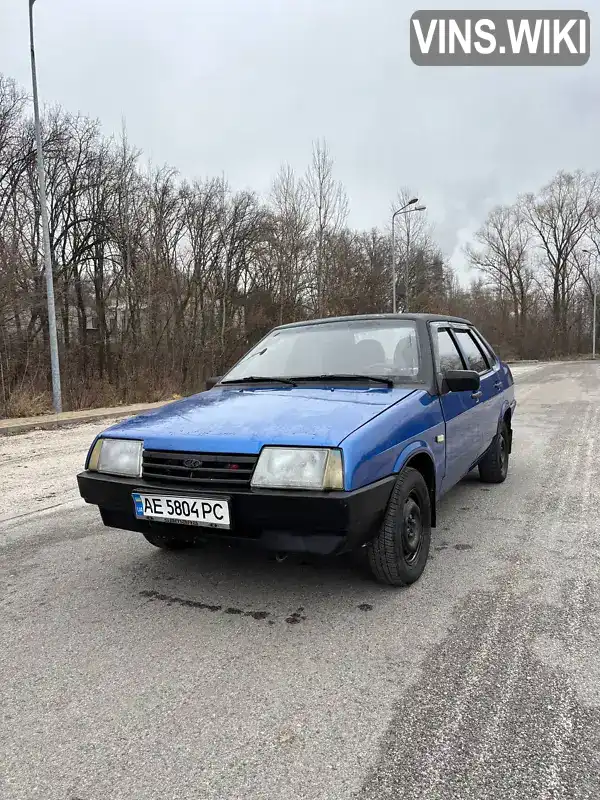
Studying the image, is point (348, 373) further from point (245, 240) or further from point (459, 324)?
point (245, 240)

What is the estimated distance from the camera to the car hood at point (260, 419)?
2.68 m

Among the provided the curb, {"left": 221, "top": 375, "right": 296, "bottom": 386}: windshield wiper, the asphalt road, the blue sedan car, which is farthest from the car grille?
the curb

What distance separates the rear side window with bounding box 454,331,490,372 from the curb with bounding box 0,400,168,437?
7.06m

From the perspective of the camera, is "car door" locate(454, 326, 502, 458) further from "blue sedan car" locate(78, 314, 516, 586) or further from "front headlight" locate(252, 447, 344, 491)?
"front headlight" locate(252, 447, 344, 491)

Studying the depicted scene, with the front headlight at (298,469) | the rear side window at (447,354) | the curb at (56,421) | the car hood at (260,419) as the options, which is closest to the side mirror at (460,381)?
the rear side window at (447,354)

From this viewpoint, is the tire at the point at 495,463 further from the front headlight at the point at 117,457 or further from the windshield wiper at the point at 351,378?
the front headlight at the point at 117,457

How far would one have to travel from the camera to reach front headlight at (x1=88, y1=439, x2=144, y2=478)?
2.96m

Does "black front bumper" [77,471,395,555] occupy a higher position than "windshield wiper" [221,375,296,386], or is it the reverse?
"windshield wiper" [221,375,296,386]

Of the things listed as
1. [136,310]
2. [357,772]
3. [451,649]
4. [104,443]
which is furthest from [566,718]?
[136,310]

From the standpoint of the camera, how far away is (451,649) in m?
2.49

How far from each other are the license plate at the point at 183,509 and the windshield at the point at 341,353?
139cm

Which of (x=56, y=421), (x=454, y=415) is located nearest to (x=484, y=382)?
(x=454, y=415)

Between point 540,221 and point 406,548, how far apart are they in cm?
5965

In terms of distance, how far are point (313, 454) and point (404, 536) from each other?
82cm
